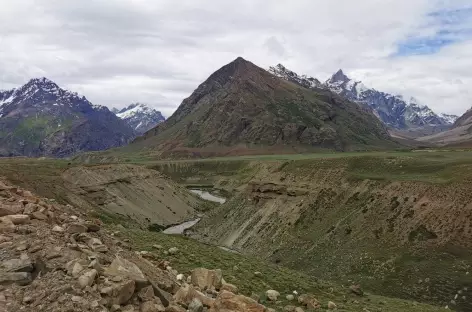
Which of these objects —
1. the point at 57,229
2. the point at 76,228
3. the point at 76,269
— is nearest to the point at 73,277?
the point at 76,269

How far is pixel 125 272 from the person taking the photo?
17.2 meters

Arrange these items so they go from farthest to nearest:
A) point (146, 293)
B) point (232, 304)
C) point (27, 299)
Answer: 1. point (232, 304)
2. point (146, 293)
3. point (27, 299)

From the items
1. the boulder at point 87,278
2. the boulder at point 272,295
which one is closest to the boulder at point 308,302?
the boulder at point 272,295

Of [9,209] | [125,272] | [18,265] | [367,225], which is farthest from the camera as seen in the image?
[367,225]

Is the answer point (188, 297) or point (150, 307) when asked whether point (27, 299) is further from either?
point (188, 297)

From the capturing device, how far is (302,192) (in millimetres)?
90625

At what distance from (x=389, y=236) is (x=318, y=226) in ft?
48.4

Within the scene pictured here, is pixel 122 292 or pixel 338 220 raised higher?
pixel 122 292

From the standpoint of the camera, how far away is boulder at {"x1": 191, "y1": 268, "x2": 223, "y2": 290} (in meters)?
22.2

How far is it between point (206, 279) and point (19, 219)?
8.97 meters

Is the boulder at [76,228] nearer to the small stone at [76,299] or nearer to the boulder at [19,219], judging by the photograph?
the boulder at [19,219]

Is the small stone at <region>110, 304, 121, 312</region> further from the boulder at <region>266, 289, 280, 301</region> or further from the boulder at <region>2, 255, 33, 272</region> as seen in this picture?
the boulder at <region>266, 289, 280, 301</region>

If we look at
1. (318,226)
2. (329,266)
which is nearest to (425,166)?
(318,226)

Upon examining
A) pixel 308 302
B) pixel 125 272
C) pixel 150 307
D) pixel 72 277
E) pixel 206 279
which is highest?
pixel 72 277
